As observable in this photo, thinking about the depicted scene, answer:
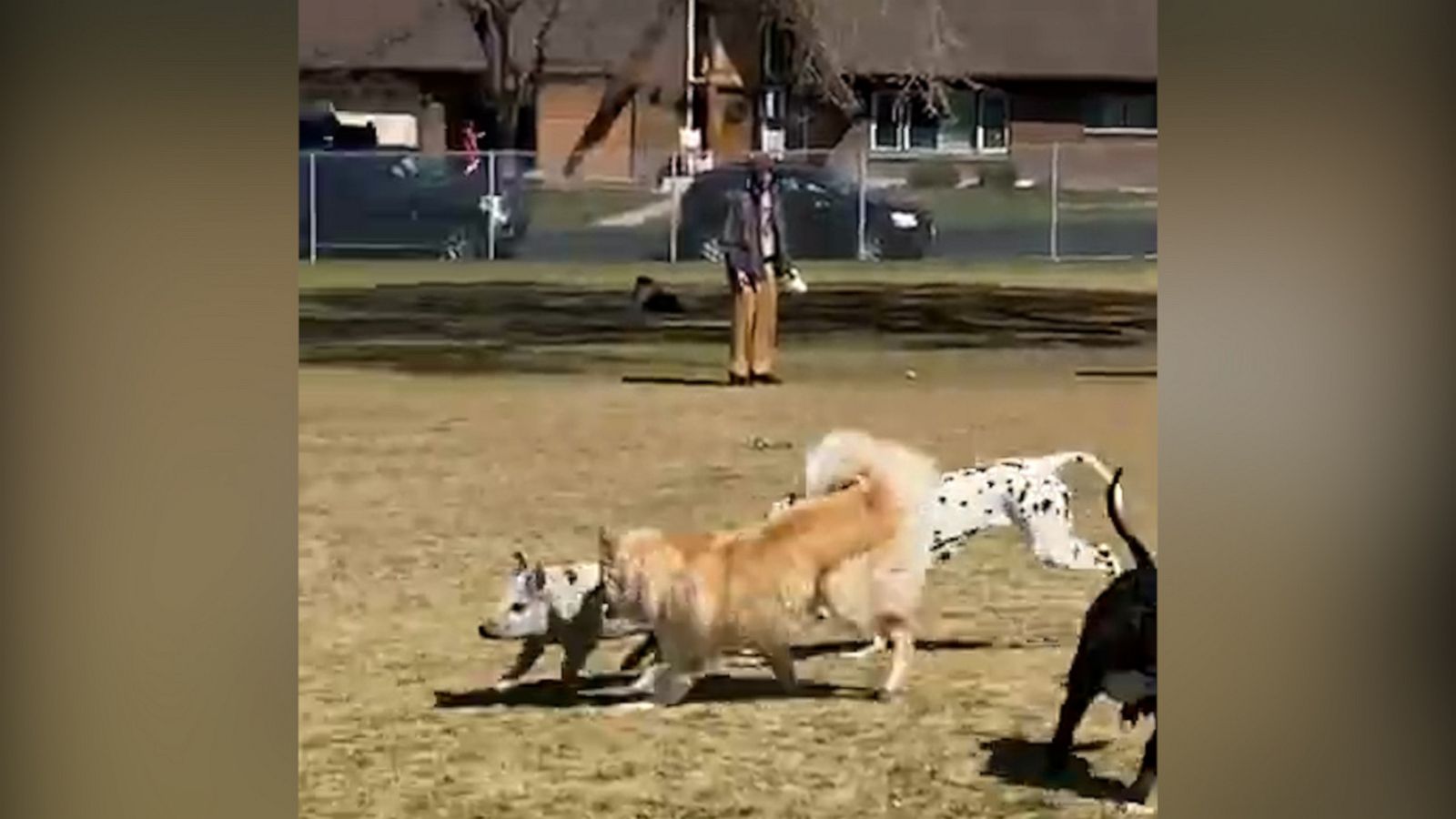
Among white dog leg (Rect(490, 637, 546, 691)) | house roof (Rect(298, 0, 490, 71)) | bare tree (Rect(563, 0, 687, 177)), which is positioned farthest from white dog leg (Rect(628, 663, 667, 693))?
house roof (Rect(298, 0, 490, 71))

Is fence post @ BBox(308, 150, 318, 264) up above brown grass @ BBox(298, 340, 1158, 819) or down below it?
above

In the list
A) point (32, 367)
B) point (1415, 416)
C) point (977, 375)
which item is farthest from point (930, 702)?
point (32, 367)

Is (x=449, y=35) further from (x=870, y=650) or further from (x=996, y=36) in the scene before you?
(x=870, y=650)

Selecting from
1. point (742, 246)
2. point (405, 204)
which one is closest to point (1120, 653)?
point (742, 246)

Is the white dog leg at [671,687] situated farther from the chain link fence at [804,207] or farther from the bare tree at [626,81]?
the bare tree at [626,81]

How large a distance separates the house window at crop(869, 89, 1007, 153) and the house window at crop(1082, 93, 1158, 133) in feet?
0.29

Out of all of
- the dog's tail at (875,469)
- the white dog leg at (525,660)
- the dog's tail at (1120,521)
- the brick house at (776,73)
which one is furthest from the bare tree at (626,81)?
the dog's tail at (1120,521)

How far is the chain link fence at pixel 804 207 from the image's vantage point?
2213 mm

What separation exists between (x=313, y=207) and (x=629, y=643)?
55cm

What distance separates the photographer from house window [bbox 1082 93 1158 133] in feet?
7.27

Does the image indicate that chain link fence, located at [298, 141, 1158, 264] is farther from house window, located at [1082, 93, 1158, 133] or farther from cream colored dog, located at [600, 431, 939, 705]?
cream colored dog, located at [600, 431, 939, 705]

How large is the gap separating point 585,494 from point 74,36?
686 mm

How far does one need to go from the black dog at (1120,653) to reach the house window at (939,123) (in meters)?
0.38

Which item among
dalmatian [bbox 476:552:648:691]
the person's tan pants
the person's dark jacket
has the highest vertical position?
the person's dark jacket
